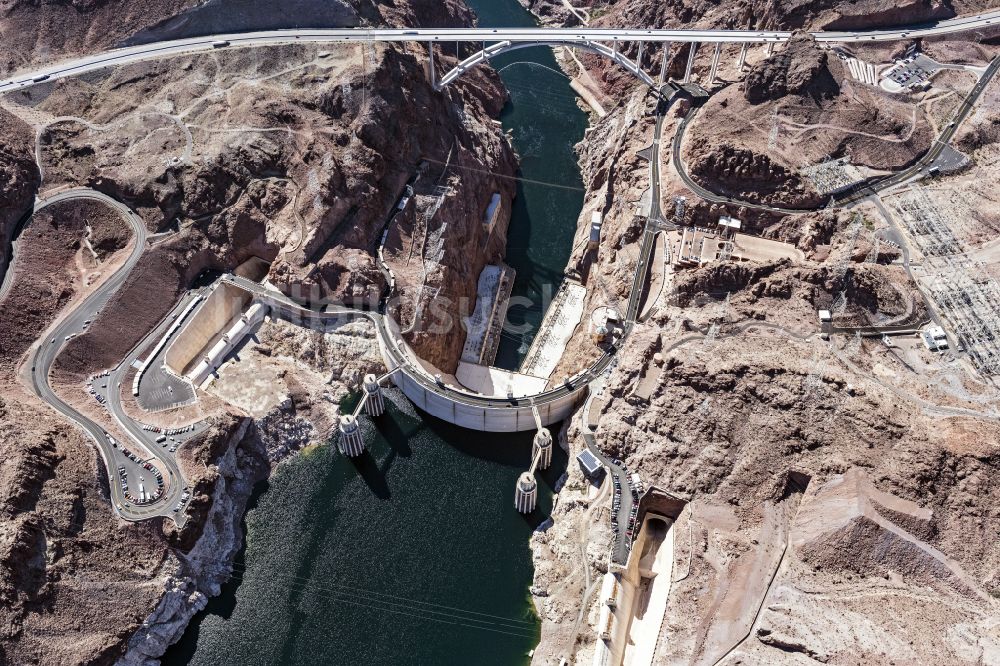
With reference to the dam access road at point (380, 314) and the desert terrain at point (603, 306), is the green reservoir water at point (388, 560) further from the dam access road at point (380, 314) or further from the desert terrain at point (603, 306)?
the dam access road at point (380, 314)

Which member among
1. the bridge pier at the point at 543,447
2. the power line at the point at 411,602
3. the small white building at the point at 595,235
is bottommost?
the power line at the point at 411,602

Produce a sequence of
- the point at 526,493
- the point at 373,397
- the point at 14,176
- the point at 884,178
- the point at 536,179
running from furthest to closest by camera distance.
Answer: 1. the point at 536,179
2. the point at 884,178
3. the point at 14,176
4. the point at 373,397
5. the point at 526,493

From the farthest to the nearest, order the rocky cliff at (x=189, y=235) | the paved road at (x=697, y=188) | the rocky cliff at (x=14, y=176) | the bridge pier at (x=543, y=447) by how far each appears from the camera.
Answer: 1. the paved road at (x=697, y=188)
2. the rocky cliff at (x=14, y=176)
3. the bridge pier at (x=543, y=447)
4. the rocky cliff at (x=189, y=235)

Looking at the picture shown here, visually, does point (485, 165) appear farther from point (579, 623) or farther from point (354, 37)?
point (579, 623)

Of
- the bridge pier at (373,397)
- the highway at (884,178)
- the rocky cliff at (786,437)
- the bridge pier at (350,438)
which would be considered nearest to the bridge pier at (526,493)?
the rocky cliff at (786,437)

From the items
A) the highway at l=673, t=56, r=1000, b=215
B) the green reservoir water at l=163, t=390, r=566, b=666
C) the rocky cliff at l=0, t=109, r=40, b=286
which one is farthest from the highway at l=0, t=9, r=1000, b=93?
the green reservoir water at l=163, t=390, r=566, b=666

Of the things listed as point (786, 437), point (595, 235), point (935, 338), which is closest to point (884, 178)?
point (935, 338)

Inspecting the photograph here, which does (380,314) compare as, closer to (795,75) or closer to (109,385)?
(109,385)
